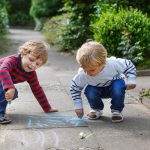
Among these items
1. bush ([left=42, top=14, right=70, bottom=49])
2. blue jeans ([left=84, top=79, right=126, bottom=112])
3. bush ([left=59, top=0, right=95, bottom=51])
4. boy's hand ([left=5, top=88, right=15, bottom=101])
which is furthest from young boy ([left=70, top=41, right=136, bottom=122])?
bush ([left=42, top=14, right=70, bottom=49])

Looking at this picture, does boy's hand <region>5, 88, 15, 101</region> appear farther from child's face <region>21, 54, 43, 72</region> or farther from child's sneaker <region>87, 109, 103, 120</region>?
child's sneaker <region>87, 109, 103, 120</region>

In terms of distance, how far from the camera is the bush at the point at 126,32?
30.1 ft

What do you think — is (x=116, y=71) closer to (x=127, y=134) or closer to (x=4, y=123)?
(x=127, y=134)

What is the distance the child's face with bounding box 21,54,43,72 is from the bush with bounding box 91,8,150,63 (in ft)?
14.7

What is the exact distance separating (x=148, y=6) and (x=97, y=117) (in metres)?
6.85

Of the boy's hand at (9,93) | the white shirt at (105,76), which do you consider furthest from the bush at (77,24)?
the boy's hand at (9,93)

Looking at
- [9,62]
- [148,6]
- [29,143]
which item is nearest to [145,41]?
[148,6]

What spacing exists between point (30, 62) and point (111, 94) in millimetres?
1027

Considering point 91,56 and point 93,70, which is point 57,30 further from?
point 91,56

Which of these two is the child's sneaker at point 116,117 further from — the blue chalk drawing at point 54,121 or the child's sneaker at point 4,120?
the child's sneaker at point 4,120

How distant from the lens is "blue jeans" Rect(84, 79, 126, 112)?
488 cm

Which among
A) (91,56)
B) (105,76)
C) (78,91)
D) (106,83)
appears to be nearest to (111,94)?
(106,83)

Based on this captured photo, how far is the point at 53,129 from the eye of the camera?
15.2ft

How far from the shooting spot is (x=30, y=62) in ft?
16.2
